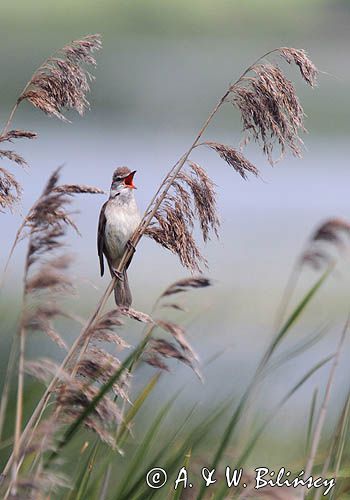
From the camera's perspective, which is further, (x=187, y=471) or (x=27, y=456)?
(x=187, y=471)

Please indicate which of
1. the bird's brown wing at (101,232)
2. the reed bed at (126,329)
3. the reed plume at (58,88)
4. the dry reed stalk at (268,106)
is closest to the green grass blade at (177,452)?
the reed bed at (126,329)

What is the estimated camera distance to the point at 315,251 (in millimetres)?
1558

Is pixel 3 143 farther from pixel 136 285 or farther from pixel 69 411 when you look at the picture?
pixel 136 285

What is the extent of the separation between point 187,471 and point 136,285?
813 cm

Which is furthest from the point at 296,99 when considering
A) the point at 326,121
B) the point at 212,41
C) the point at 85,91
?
the point at 212,41

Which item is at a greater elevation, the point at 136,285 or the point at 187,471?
the point at 136,285

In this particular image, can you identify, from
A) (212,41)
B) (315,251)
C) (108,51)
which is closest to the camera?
(315,251)

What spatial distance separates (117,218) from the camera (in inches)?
110

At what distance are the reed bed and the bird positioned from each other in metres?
0.79

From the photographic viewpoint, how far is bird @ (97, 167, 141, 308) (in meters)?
2.75

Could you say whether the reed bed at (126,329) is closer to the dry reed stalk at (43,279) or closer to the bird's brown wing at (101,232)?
the dry reed stalk at (43,279)

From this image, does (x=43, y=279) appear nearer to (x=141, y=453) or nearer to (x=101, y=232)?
(x=141, y=453)

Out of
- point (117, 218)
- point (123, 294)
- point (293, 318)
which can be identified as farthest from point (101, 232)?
point (293, 318)

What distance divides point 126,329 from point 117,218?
1.08 metres
